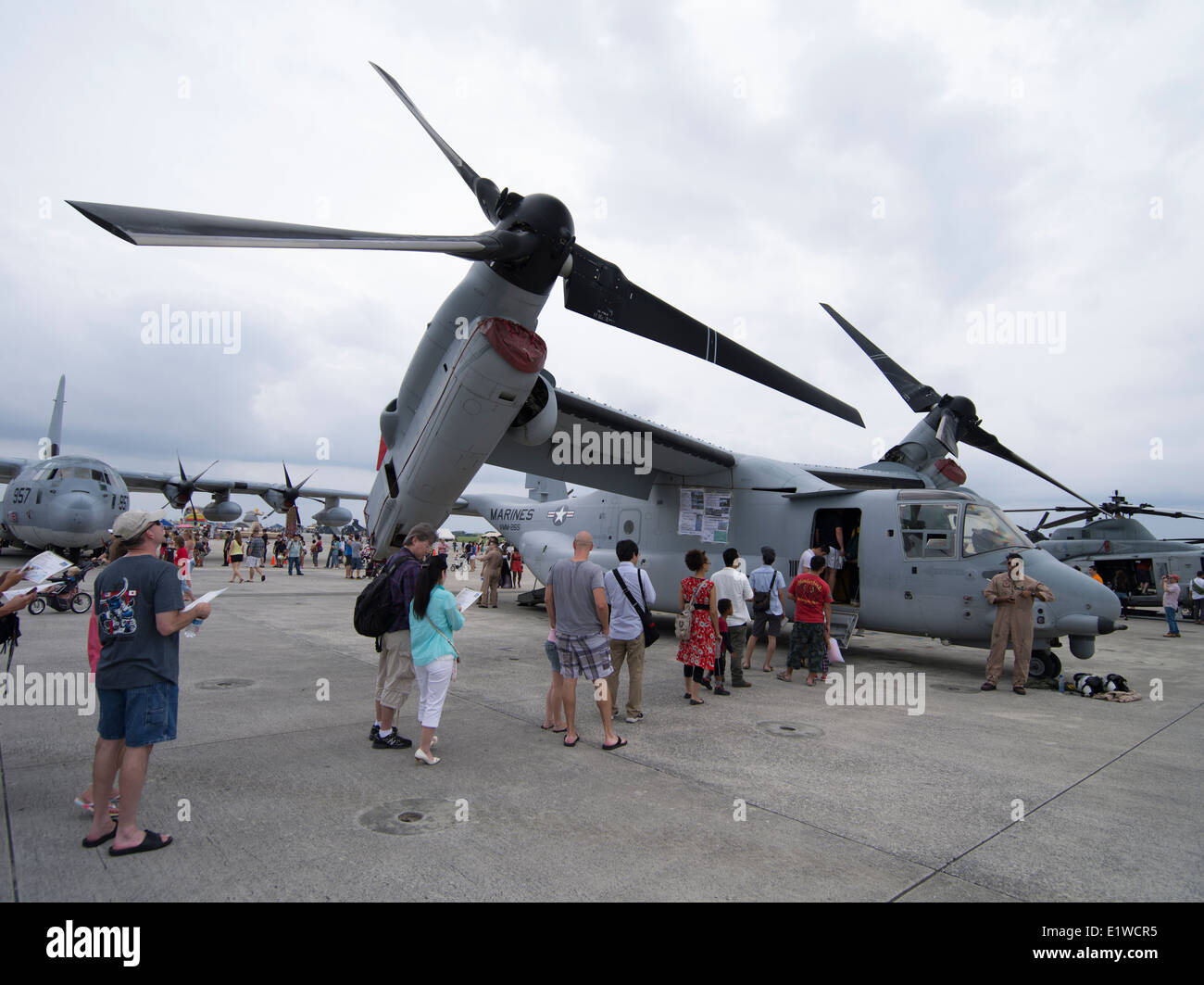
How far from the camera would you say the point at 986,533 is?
8500 mm

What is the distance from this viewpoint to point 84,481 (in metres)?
17.2

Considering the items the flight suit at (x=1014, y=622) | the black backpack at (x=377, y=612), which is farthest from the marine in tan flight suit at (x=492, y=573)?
the black backpack at (x=377, y=612)

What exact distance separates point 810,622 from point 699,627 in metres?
1.90

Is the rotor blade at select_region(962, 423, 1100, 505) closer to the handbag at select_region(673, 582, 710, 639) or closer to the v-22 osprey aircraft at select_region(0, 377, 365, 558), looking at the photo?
the handbag at select_region(673, 582, 710, 639)

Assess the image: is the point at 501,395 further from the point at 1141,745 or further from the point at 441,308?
the point at 1141,745

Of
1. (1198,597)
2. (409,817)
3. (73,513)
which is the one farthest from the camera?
(1198,597)

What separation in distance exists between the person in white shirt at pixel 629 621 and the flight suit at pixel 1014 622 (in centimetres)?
469

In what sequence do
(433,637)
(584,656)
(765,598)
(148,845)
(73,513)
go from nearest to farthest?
(148,845) → (433,637) → (584,656) → (765,598) → (73,513)

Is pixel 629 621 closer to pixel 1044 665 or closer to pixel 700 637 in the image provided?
pixel 700 637

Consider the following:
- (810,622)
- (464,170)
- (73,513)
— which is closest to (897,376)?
(810,622)

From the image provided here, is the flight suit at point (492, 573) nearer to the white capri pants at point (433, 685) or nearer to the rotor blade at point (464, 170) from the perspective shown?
the rotor blade at point (464, 170)

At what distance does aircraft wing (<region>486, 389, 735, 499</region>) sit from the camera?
33.6ft
